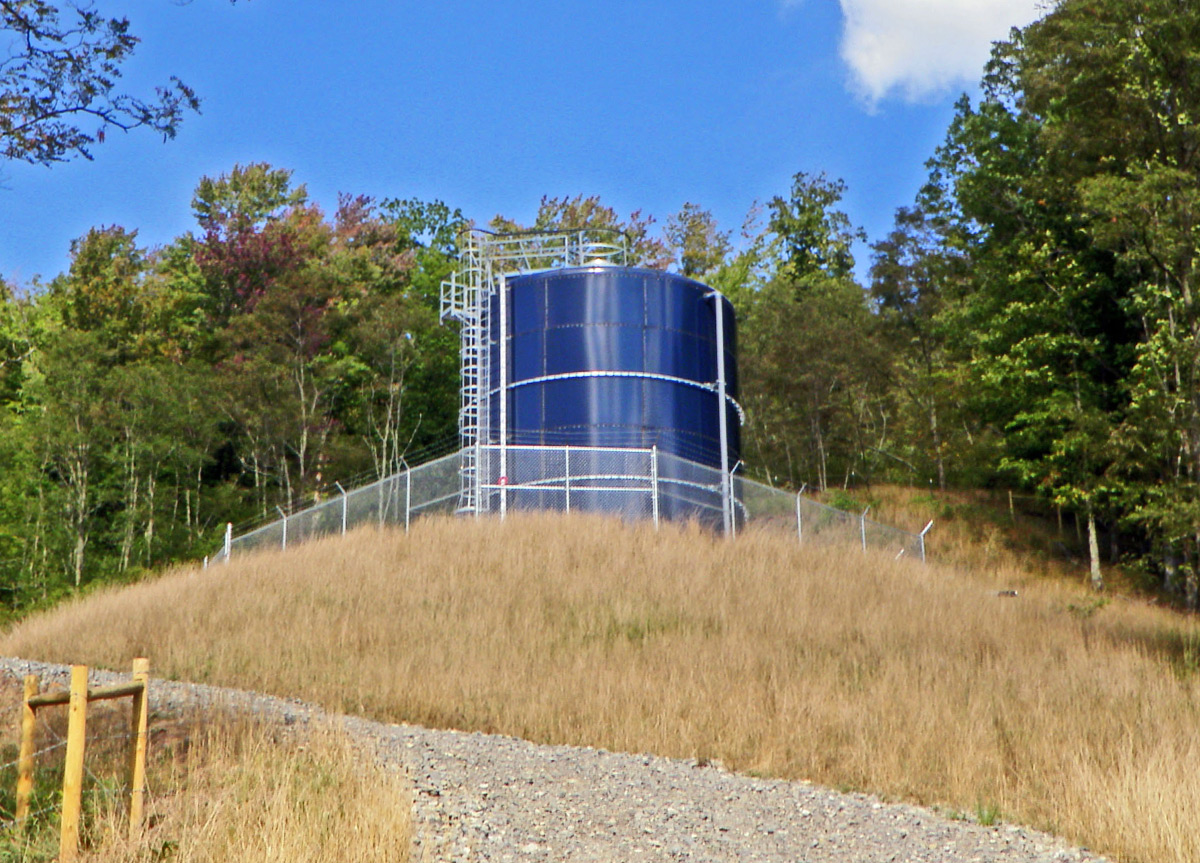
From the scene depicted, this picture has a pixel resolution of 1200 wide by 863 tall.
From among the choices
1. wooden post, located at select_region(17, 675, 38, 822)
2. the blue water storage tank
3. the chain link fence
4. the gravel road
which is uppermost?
the blue water storage tank

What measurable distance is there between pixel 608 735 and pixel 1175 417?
1632 cm

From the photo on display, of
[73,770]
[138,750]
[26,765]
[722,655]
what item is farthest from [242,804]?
[722,655]

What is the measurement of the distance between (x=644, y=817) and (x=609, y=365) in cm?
1633

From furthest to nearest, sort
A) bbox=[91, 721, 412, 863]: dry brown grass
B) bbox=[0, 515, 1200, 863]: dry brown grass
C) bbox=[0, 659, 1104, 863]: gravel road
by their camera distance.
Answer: bbox=[0, 515, 1200, 863]: dry brown grass, bbox=[0, 659, 1104, 863]: gravel road, bbox=[91, 721, 412, 863]: dry brown grass

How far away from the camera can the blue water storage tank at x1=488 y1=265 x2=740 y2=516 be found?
23594 mm

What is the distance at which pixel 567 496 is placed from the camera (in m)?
23.0

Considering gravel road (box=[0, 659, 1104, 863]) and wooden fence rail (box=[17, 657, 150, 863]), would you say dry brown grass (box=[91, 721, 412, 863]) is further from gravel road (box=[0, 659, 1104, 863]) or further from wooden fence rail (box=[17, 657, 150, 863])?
gravel road (box=[0, 659, 1104, 863])

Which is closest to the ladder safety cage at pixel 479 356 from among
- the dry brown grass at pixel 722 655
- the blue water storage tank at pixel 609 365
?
the blue water storage tank at pixel 609 365

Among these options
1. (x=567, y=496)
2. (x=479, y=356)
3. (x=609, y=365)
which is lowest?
(x=567, y=496)

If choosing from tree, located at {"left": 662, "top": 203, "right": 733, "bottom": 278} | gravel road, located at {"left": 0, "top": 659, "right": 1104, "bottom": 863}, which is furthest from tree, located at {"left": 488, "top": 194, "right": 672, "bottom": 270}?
gravel road, located at {"left": 0, "top": 659, "right": 1104, "bottom": 863}

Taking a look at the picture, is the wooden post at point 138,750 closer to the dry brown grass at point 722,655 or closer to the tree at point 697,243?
the dry brown grass at point 722,655

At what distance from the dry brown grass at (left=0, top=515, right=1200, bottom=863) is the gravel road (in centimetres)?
64

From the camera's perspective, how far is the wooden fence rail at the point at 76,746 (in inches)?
237

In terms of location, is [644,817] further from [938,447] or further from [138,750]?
[938,447]
